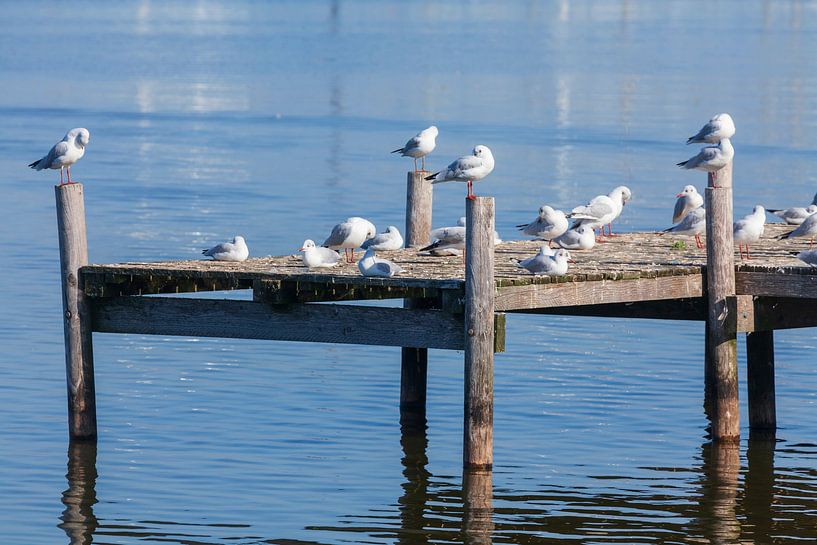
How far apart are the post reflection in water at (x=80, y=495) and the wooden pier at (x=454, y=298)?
0.19m

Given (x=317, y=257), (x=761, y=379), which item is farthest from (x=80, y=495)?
(x=761, y=379)

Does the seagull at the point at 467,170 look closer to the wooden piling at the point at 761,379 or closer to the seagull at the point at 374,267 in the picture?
the seagull at the point at 374,267

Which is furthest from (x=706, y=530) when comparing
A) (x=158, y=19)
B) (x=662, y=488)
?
(x=158, y=19)

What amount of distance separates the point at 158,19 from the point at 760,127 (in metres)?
104

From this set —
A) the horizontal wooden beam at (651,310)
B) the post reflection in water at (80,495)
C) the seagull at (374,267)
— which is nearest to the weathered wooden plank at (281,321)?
the seagull at (374,267)

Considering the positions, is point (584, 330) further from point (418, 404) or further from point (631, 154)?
point (631, 154)

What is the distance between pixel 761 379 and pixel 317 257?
5637 mm

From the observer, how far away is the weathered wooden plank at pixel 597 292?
50.8ft

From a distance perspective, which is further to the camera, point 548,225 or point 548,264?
point 548,225

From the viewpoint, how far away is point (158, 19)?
152375 millimetres

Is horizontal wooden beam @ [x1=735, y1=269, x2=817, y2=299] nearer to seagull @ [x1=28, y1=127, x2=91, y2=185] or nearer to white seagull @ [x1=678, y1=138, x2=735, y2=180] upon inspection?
white seagull @ [x1=678, y1=138, x2=735, y2=180]

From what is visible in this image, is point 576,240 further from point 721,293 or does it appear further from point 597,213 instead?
point 721,293

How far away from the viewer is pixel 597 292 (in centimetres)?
1605

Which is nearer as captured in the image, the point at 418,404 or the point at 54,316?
the point at 418,404
